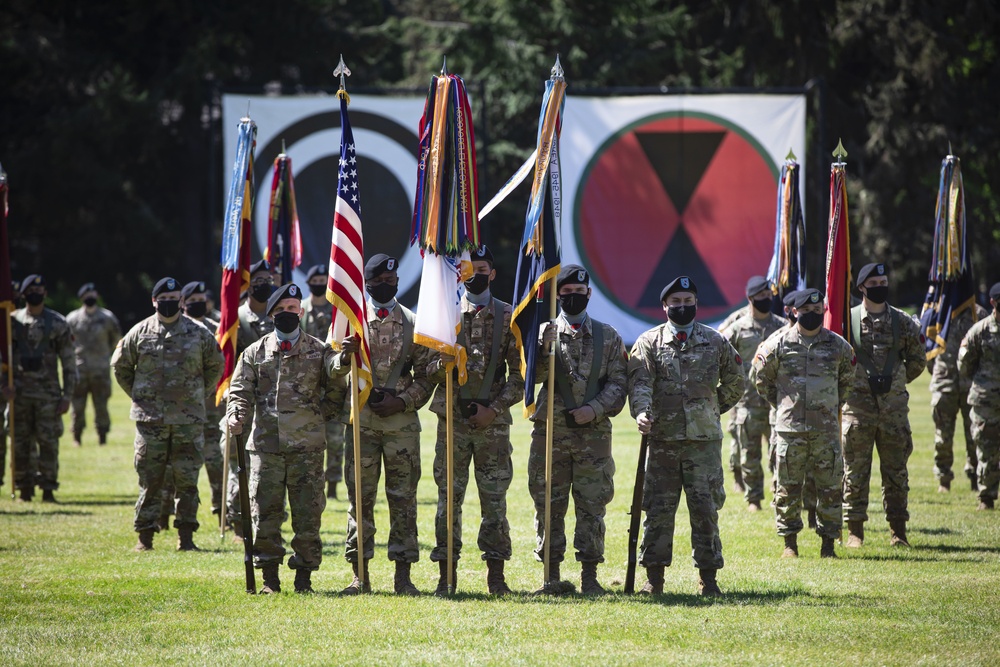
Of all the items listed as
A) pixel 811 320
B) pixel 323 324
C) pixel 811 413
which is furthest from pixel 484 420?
pixel 323 324

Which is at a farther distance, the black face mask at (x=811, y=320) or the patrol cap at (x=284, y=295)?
the black face mask at (x=811, y=320)

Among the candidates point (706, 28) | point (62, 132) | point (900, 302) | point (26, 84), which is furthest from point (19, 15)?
point (900, 302)

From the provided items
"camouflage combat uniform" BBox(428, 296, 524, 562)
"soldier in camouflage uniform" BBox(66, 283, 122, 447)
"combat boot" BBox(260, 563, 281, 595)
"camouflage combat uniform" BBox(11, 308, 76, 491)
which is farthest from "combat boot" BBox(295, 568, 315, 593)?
"soldier in camouflage uniform" BBox(66, 283, 122, 447)

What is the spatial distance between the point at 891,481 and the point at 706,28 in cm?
3048

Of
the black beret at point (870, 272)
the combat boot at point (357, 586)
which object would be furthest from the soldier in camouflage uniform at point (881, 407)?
the combat boot at point (357, 586)

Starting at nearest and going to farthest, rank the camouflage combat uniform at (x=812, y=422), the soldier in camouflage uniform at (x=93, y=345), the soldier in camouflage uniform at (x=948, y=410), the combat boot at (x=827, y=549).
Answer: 1. the camouflage combat uniform at (x=812, y=422)
2. the combat boot at (x=827, y=549)
3. the soldier in camouflage uniform at (x=948, y=410)
4. the soldier in camouflage uniform at (x=93, y=345)

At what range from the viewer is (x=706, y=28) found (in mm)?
40406

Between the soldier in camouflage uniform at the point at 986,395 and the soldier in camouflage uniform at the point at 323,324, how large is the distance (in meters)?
7.26

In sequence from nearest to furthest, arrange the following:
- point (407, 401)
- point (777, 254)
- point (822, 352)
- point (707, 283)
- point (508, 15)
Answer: point (407, 401) → point (822, 352) → point (777, 254) → point (707, 283) → point (508, 15)

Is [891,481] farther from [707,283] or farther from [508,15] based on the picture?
[508,15]

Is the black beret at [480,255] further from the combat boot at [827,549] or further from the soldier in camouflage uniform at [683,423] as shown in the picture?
the combat boot at [827,549]

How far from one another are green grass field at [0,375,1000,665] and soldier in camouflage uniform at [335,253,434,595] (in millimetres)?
369

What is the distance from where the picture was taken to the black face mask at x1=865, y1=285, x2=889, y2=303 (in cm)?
1212

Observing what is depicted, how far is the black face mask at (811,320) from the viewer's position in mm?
11312
